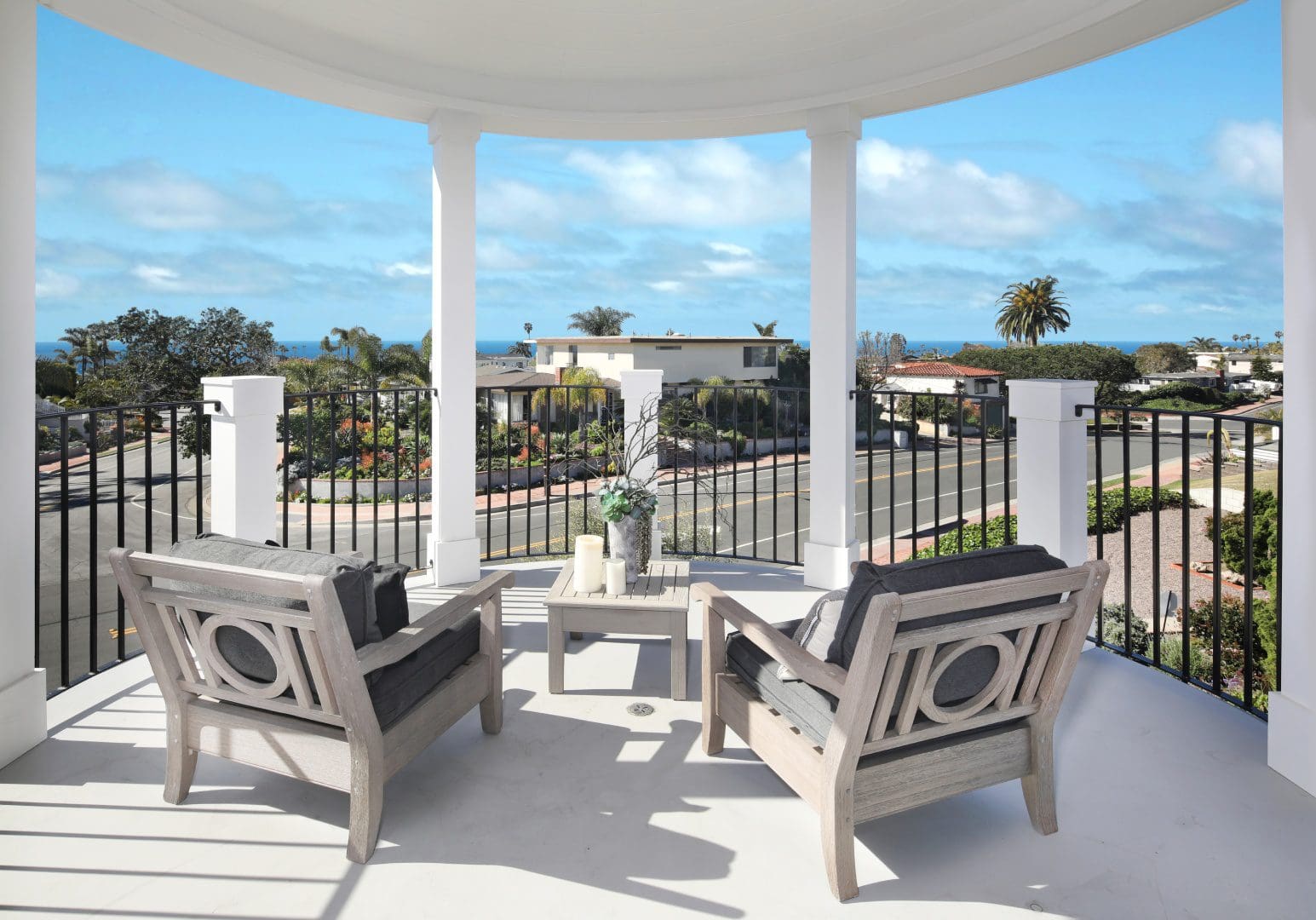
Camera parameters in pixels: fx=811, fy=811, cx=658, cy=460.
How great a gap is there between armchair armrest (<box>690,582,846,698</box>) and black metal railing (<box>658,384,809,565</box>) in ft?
3.25

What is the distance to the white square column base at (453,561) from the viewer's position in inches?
173

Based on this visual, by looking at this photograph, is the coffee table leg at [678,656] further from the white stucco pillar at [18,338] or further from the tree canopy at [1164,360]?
the tree canopy at [1164,360]

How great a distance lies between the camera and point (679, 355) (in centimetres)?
4056

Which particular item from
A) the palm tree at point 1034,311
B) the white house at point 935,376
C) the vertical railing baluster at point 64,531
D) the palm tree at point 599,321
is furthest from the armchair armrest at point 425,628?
the palm tree at point 599,321

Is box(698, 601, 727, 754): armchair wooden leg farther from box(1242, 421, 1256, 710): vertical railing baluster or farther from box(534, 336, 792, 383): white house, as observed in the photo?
box(534, 336, 792, 383): white house

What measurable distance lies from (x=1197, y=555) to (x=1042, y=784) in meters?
22.9

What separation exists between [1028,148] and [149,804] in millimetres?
80025

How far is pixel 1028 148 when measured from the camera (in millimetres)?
69562

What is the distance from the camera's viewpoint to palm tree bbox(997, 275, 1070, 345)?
1826 inches

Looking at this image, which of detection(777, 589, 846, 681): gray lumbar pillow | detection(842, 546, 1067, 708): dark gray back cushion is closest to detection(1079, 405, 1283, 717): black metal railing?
detection(842, 546, 1067, 708): dark gray back cushion

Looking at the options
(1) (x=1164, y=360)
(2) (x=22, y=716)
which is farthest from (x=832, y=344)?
(1) (x=1164, y=360)

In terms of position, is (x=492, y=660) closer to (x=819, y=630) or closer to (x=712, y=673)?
(x=712, y=673)

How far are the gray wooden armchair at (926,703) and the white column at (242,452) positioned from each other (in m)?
2.17

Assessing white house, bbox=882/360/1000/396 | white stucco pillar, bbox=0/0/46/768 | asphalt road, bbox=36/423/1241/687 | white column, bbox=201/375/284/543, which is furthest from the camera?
white house, bbox=882/360/1000/396
